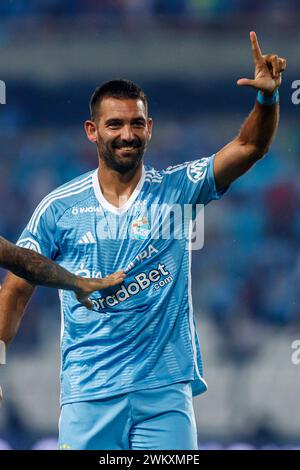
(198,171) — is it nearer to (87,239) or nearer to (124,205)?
(124,205)

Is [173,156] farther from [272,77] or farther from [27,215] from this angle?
[272,77]

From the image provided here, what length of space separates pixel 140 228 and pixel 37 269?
0.54 m

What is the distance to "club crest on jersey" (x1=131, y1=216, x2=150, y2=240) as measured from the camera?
429 centimetres

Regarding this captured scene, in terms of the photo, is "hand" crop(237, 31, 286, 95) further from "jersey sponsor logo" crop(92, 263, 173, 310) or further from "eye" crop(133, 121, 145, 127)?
"jersey sponsor logo" crop(92, 263, 173, 310)

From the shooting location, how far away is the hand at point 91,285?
13.2 ft

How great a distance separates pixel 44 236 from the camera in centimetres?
439

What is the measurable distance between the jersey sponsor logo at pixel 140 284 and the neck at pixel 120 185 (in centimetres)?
38

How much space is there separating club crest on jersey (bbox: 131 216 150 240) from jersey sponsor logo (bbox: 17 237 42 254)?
44 cm

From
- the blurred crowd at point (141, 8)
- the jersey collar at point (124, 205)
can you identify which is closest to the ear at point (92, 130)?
the jersey collar at point (124, 205)

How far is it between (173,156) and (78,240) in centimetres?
316

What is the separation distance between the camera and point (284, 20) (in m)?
7.70

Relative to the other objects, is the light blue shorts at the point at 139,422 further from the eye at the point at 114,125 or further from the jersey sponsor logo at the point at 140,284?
the eye at the point at 114,125

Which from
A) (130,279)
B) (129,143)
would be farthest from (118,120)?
(130,279)

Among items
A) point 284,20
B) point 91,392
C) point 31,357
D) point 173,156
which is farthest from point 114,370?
point 284,20
